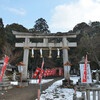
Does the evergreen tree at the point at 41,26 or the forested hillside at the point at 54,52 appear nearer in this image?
the forested hillside at the point at 54,52

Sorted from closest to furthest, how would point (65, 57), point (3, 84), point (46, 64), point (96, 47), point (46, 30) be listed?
point (3, 84) → point (65, 57) → point (96, 47) → point (46, 64) → point (46, 30)

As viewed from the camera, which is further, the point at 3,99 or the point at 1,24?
the point at 1,24

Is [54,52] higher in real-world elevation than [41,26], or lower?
lower

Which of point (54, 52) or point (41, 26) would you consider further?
point (41, 26)

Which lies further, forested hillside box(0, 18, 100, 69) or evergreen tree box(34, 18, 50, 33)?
evergreen tree box(34, 18, 50, 33)

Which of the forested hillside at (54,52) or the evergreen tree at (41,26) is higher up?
the evergreen tree at (41,26)

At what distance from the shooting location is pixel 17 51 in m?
38.1

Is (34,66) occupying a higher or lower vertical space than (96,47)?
lower

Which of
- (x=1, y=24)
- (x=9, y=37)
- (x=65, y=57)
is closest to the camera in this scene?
(x=65, y=57)

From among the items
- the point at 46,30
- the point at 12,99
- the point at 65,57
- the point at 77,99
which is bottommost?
the point at 12,99

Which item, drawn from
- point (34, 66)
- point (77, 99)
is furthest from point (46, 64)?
point (77, 99)

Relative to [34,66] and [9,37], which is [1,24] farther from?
[34,66]

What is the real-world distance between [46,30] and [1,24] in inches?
1020

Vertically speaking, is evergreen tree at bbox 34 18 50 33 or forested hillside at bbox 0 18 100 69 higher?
evergreen tree at bbox 34 18 50 33
